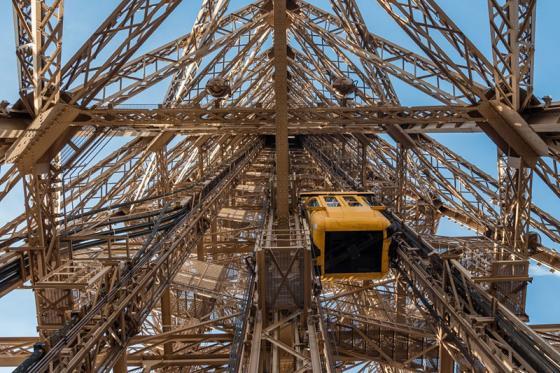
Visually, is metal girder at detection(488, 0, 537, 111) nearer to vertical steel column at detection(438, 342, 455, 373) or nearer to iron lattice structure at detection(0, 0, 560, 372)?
iron lattice structure at detection(0, 0, 560, 372)

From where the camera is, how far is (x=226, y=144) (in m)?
30.0

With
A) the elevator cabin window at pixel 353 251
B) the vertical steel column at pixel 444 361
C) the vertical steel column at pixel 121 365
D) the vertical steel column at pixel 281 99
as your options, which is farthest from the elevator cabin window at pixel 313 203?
the vertical steel column at pixel 121 365

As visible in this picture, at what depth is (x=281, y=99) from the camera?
1203 cm

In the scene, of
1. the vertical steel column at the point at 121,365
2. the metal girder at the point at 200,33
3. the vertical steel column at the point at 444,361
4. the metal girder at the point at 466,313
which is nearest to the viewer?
the metal girder at the point at 466,313

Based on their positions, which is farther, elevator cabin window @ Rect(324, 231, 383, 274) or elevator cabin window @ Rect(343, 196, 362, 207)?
elevator cabin window @ Rect(343, 196, 362, 207)

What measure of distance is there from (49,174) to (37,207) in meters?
0.91

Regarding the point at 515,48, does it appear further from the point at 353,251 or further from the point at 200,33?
the point at 200,33

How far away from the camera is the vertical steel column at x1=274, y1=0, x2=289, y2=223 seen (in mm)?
11281

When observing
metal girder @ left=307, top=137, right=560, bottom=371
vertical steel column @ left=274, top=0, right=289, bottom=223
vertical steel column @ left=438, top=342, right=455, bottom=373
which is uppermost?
vertical steel column @ left=274, top=0, right=289, bottom=223

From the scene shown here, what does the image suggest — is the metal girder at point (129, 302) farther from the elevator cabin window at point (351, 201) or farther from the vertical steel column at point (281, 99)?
the elevator cabin window at point (351, 201)

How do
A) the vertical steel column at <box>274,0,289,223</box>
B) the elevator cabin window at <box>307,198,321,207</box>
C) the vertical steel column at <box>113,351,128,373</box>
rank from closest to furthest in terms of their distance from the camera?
the vertical steel column at <box>113,351,128,373</box> < the vertical steel column at <box>274,0,289,223</box> < the elevator cabin window at <box>307,198,321,207</box>

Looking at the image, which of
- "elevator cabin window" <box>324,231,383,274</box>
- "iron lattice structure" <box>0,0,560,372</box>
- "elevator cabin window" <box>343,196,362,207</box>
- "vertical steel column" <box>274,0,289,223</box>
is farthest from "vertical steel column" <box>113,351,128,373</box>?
"elevator cabin window" <box>343,196,362,207</box>

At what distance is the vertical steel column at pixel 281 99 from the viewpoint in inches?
444

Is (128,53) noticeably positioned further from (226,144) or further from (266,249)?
(226,144)
